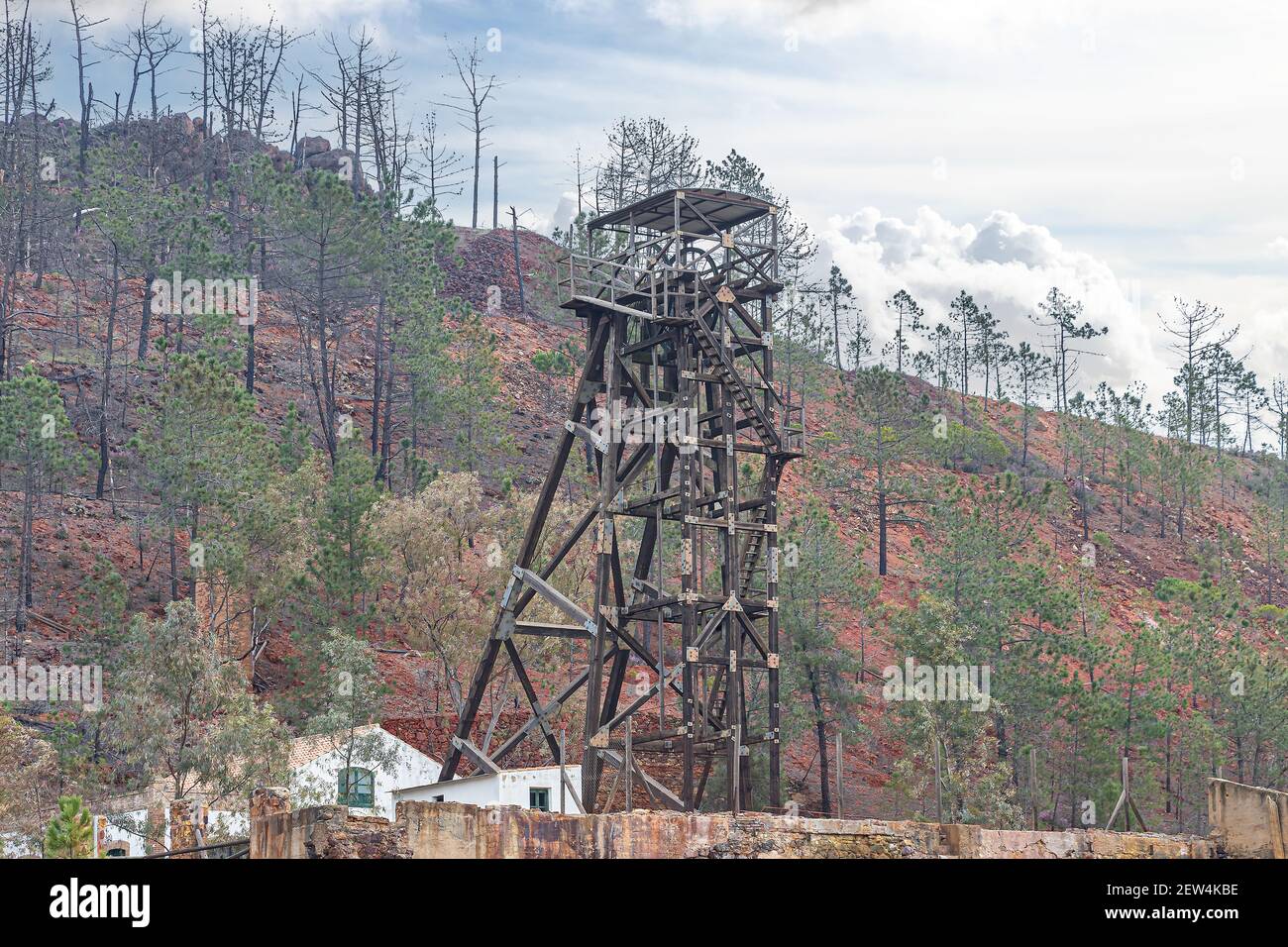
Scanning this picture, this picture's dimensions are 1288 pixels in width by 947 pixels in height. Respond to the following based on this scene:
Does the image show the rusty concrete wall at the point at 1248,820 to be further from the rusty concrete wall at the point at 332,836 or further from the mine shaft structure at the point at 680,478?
the rusty concrete wall at the point at 332,836

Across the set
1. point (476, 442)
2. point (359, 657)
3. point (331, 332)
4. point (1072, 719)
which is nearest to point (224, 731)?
point (359, 657)

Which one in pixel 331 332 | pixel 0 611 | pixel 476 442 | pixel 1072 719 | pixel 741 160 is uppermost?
pixel 741 160

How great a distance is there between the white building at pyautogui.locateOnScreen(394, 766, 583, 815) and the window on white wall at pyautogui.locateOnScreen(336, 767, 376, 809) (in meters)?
0.72

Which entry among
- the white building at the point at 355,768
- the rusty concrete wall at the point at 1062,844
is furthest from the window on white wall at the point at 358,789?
the rusty concrete wall at the point at 1062,844

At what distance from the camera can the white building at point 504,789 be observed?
3812 cm

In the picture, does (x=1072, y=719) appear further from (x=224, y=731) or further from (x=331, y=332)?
(x=331, y=332)

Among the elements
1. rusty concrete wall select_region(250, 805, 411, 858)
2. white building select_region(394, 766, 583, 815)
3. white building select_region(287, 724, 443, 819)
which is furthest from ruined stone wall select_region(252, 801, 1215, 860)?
white building select_region(394, 766, 583, 815)

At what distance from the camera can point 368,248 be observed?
65.3 m

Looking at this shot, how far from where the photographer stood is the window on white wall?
38312 mm

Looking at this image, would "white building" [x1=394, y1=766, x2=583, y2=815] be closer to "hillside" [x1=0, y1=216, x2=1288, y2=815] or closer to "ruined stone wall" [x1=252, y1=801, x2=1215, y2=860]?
"hillside" [x1=0, y1=216, x2=1288, y2=815]

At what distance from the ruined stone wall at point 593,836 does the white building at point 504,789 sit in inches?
579

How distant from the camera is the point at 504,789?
38969mm

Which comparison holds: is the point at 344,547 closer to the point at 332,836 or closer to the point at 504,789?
the point at 504,789

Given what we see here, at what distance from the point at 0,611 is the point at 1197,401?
73.4 metres
